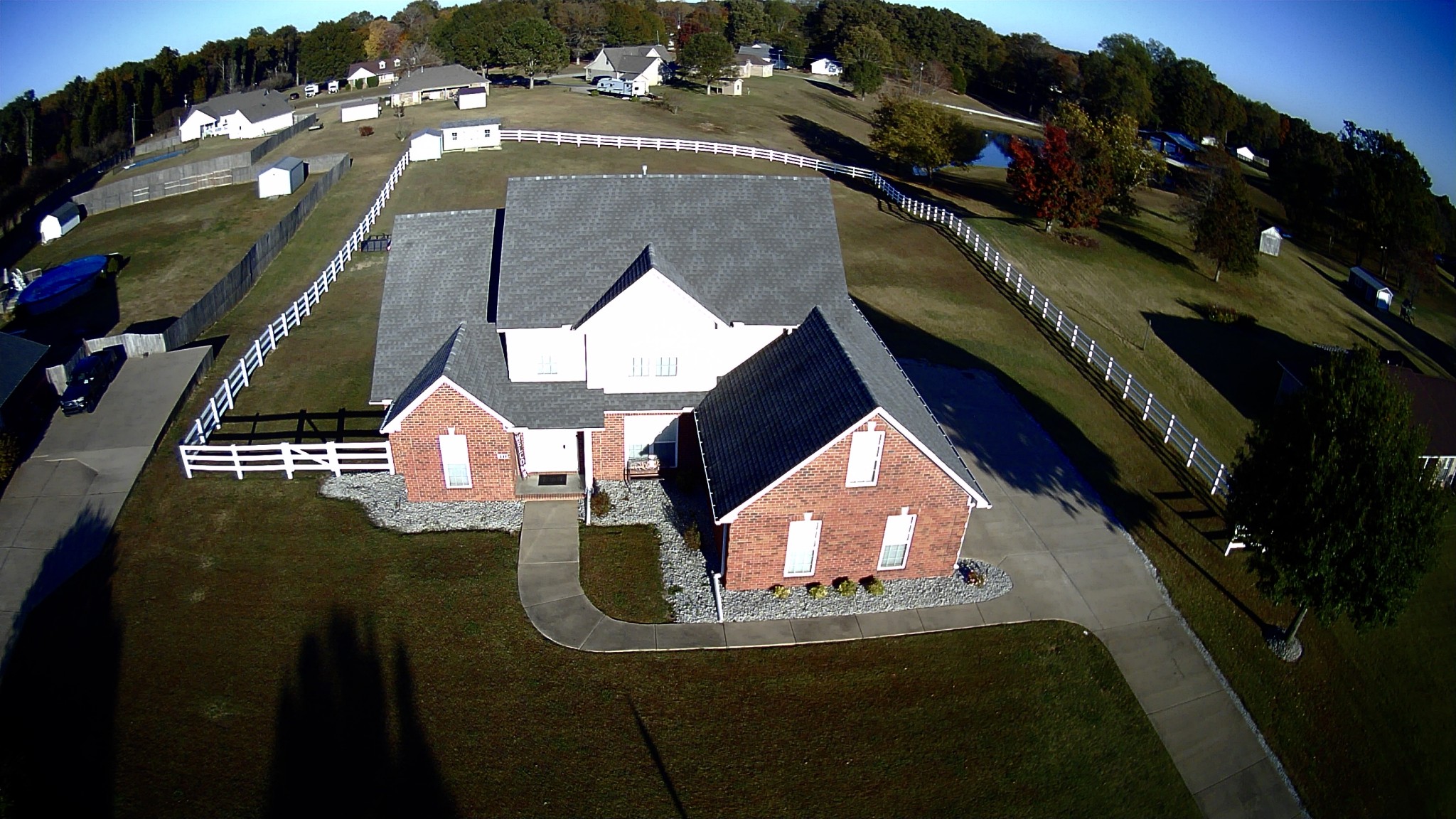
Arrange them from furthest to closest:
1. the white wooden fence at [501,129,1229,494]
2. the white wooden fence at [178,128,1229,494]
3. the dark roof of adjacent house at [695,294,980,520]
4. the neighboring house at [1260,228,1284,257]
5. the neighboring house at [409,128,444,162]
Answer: the neighboring house at [1260,228,1284,257]
the neighboring house at [409,128,444,162]
the white wooden fence at [501,129,1229,494]
the white wooden fence at [178,128,1229,494]
the dark roof of adjacent house at [695,294,980,520]

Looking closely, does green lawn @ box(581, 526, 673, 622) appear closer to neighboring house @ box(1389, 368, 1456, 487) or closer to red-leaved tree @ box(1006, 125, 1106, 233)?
neighboring house @ box(1389, 368, 1456, 487)

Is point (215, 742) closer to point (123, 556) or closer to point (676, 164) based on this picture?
point (123, 556)

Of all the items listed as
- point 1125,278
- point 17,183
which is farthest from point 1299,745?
point 17,183

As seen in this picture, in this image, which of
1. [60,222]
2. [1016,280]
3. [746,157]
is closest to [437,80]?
[746,157]

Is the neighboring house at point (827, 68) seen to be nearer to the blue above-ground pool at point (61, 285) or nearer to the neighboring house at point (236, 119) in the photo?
the neighboring house at point (236, 119)

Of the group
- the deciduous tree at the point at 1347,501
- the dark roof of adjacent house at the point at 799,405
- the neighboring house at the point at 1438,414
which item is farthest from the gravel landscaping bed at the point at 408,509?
the neighboring house at the point at 1438,414

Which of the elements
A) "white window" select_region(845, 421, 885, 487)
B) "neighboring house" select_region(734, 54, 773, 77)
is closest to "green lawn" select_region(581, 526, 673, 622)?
"white window" select_region(845, 421, 885, 487)

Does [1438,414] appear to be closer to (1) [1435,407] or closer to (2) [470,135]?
(1) [1435,407]
